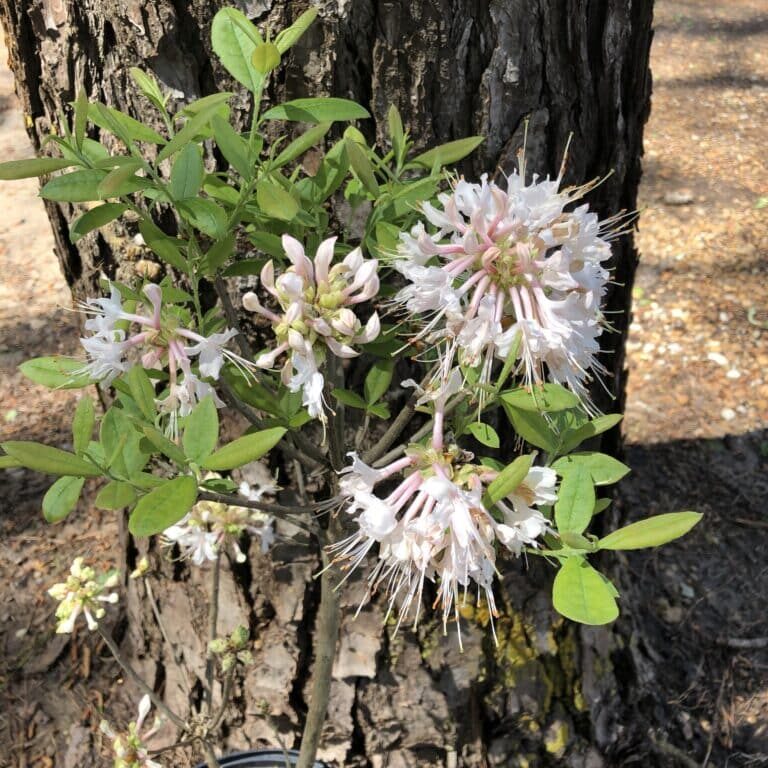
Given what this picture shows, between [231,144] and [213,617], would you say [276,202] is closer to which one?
[231,144]

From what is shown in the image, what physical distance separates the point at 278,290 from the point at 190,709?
4.71ft

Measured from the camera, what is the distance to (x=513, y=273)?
2.48 feet

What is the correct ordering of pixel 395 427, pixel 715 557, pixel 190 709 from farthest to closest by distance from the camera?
pixel 715 557 < pixel 190 709 < pixel 395 427

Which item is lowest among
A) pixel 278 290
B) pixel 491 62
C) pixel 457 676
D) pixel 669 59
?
pixel 457 676

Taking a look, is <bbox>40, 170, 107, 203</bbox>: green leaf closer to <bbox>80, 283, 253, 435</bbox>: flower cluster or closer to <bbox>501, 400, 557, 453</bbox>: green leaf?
<bbox>80, 283, 253, 435</bbox>: flower cluster

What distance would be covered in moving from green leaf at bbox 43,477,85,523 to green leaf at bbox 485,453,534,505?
42 cm

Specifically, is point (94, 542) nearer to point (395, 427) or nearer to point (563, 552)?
point (395, 427)

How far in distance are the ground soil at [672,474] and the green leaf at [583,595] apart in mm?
1374

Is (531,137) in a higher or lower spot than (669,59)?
higher

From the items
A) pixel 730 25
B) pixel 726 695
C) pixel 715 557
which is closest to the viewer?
pixel 726 695

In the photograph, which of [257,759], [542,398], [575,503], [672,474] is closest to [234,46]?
[542,398]

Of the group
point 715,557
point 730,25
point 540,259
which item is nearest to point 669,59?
point 730,25

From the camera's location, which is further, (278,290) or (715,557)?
(715,557)

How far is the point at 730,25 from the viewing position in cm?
625
